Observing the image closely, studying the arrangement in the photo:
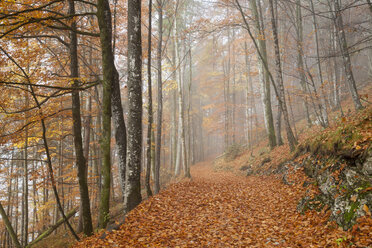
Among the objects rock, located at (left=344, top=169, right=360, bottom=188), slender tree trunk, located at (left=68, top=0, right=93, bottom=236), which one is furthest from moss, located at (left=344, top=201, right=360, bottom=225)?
slender tree trunk, located at (left=68, top=0, right=93, bottom=236)

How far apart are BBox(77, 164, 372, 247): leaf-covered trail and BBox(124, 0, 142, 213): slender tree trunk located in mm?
499

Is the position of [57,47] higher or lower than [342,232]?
higher

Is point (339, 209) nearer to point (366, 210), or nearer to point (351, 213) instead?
point (351, 213)

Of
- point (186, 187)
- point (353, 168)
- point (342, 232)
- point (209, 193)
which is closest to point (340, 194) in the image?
point (353, 168)

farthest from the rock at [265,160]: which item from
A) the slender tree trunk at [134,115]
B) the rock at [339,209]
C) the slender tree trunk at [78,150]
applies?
the slender tree trunk at [78,150]

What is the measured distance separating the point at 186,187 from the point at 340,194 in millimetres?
5902

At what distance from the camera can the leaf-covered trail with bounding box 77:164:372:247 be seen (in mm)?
4547

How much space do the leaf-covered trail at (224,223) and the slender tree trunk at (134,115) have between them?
50 cm

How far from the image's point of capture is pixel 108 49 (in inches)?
254

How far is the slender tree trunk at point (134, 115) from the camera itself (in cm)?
655

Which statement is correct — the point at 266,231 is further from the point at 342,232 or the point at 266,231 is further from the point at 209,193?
the point at 209,193

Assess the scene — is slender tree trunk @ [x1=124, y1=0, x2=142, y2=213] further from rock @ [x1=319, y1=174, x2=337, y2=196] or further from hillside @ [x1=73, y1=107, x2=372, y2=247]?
rock @ [x1=319, y1=174, x2=337, y2=196]

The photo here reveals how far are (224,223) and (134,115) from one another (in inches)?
158

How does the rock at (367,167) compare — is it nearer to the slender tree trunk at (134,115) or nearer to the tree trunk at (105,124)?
the slender tree trunk at (134,115)
